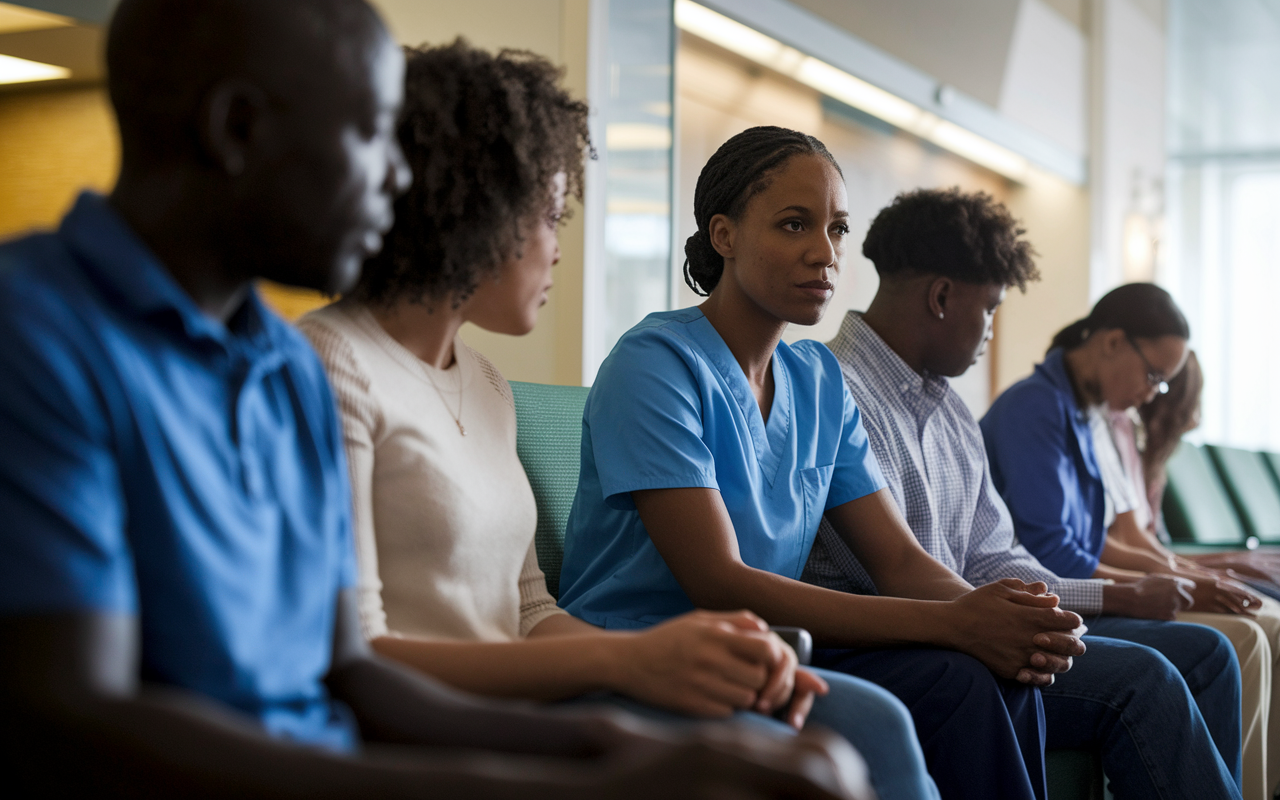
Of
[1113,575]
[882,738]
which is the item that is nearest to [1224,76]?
[1113,575]

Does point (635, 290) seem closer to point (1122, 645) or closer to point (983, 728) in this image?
point (1122, 645)

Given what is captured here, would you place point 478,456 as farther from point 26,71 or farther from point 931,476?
point 26,71

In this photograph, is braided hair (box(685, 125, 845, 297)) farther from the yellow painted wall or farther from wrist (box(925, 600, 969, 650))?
the yellow painted wall

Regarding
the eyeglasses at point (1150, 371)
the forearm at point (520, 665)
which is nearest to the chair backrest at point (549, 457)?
the forearm at point (520, 665)

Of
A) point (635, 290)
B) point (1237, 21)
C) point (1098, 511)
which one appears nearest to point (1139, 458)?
point (1098, 511)

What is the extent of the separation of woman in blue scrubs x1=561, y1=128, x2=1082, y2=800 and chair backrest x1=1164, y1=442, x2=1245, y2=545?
2416mm

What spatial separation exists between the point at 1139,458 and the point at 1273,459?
2.21 metres

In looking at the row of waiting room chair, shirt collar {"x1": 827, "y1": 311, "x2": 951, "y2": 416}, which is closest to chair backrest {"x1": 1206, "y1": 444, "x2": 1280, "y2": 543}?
the row of waiting room chair

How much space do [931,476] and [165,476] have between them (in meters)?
1.55

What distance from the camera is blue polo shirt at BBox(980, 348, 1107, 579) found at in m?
2.28

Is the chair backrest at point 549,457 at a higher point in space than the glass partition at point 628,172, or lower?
lower

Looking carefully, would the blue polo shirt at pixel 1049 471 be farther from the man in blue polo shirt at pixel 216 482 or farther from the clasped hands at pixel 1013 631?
the man in blue polo shirt at pixel 216 482

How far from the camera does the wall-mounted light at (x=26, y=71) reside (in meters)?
2.03

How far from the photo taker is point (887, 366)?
78.0 inches
